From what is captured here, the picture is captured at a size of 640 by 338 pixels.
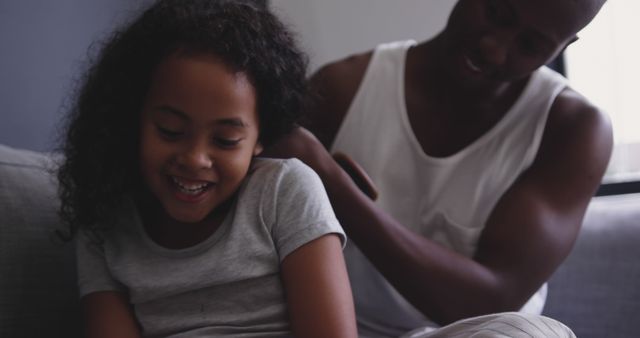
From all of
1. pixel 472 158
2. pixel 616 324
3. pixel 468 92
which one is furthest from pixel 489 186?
pixel 616 324

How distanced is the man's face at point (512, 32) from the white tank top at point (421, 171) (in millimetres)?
100

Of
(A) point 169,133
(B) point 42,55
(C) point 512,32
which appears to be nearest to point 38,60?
(B) point 42,55

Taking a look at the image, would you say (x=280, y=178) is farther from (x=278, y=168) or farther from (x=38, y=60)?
(x=38, y=60)

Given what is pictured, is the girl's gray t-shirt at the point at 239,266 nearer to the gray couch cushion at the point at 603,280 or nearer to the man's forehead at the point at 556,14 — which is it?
the man's forehead at the point at 556,14

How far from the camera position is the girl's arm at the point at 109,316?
0.90 meters

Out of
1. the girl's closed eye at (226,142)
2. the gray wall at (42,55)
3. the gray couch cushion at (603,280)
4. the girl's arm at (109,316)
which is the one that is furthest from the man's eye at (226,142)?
the gray couch cushion at (603,280)

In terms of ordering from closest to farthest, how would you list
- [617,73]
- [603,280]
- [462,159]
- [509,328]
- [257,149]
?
[509,328] → [257,149] → [462,159] → [603,280] → [617,73]

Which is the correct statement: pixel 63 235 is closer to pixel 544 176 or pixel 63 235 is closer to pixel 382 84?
pixel 382 84

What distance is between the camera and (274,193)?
34.8 inches

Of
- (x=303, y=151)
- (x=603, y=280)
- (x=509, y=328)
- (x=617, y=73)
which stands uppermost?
(x=303, y=151)

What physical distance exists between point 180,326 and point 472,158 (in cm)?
63

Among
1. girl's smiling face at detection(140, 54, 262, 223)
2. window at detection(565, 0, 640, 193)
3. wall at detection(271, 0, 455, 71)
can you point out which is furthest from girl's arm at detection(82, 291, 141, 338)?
window at detection(565, 0, 640, 193)

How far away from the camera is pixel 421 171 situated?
126 cm

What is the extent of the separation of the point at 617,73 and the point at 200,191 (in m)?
1.50
